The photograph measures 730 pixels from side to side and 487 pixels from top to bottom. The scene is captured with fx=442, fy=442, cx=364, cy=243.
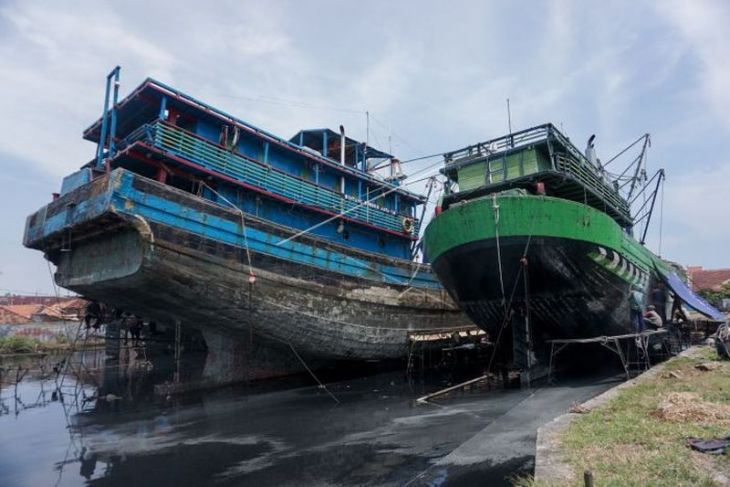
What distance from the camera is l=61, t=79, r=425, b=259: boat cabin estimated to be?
11.2 metres

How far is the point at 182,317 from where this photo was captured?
475 inches

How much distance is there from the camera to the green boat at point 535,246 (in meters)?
10.4

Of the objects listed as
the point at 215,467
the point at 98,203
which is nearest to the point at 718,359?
the point at 215,467

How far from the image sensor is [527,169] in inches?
483

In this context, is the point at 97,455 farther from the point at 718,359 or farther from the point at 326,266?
the point at 718,359

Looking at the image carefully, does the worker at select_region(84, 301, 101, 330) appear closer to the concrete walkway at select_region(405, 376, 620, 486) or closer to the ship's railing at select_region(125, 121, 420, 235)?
the ship's railing at select_region(125, 121, 420, 235)

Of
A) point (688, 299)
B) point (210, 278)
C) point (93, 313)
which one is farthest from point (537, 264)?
point (93, 313)

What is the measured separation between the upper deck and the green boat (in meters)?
0.03

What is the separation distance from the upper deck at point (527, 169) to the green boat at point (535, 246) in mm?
29

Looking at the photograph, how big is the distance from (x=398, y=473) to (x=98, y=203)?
8409 mm

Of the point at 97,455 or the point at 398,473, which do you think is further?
the point at 97,455

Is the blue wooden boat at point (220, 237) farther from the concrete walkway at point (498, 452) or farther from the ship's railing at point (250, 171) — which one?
the concrete walkway at point (498, 452)

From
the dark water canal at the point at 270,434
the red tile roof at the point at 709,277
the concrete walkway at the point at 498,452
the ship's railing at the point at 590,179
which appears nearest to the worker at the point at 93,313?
the dark water canal at the point at 270,434

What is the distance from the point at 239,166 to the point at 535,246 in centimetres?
813
